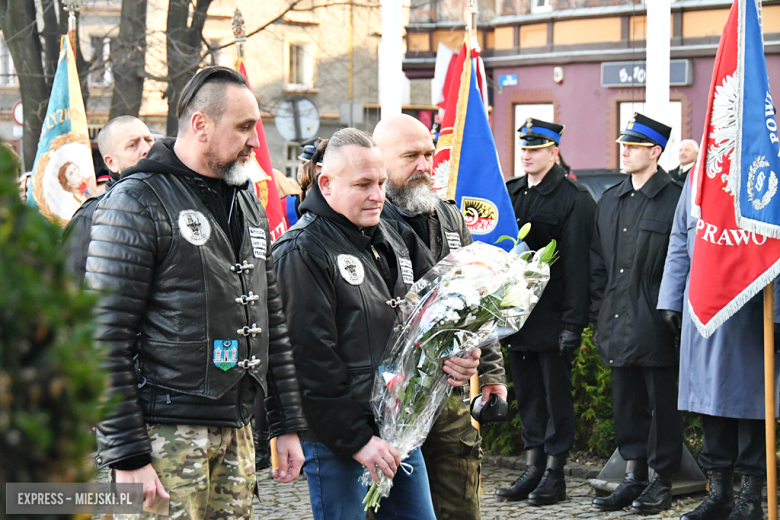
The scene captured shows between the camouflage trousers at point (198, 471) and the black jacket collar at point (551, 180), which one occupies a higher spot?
the black jacket collar at point (551, 180)

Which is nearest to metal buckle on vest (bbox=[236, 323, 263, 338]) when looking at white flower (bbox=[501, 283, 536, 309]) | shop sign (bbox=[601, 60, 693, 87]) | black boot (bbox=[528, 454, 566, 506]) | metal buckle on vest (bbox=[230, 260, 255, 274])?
metal buckle on vest (bbox=[230, 260, 255, 274])

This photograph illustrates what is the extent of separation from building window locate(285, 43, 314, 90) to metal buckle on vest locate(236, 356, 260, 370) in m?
33.3

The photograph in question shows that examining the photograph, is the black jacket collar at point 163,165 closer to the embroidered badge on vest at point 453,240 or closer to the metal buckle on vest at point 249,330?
the metal buckle on vest at point 249,330

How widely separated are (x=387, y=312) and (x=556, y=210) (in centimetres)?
343

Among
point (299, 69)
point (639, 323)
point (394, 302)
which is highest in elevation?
point (299, 69)

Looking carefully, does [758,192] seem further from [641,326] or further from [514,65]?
[514,65]

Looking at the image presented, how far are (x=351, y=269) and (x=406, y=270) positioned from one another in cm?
36

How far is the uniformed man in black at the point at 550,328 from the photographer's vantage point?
21.5ft

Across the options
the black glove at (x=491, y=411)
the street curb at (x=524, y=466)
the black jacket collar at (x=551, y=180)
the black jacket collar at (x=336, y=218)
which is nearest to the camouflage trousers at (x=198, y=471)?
the black jacket collar at (x=336, y=218)

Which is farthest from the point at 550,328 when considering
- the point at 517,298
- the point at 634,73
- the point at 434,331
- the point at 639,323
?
the point at 634,73

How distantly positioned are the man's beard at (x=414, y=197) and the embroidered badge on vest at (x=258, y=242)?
1.19 meters

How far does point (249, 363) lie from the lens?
3092 mm

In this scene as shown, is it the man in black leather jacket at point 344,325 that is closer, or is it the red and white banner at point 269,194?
the man in black leather jacket at point 344,325

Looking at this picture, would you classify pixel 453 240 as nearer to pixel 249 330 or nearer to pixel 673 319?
pixel 249 330
